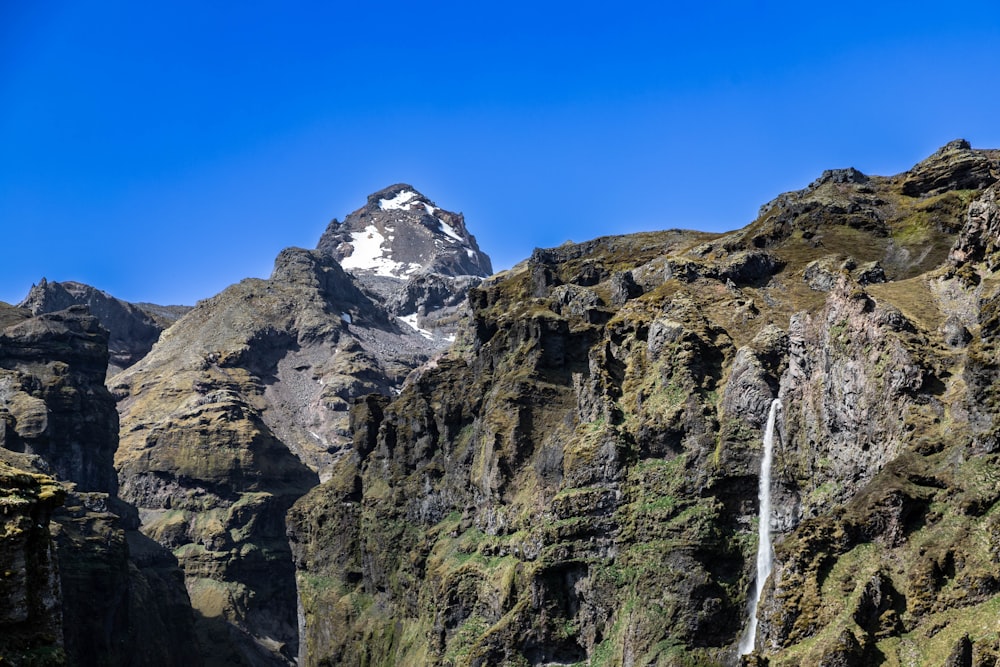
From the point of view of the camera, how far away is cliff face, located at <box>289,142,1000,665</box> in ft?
227

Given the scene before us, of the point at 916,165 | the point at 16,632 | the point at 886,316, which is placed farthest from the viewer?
the point at 916,165

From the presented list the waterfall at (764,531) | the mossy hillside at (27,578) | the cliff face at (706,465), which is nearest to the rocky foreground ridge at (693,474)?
the mossy hillside at (27,578)

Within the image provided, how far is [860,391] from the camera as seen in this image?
82000 mm

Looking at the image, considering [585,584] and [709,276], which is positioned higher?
[709,276]

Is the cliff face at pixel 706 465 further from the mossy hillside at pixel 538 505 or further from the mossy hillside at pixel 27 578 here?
the mossy hillside at pixel 27 578

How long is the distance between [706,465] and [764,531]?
9.25 m

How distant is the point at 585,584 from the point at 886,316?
4443 centimetres

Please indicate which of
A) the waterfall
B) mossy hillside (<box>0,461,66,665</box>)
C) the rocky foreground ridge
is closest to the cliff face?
the rocky foreground ridge

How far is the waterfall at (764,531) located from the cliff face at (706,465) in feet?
3.57

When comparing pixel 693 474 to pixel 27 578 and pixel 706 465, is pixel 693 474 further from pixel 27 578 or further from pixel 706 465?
pixel 27 578

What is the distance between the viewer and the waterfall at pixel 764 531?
88.3 meters

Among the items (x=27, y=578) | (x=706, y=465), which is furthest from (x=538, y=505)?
(x=27, y=578)

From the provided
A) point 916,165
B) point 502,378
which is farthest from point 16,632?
point 916,165

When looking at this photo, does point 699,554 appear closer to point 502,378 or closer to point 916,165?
point 502,378
